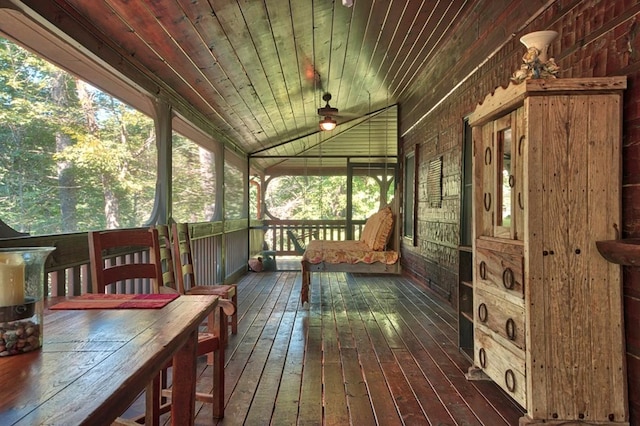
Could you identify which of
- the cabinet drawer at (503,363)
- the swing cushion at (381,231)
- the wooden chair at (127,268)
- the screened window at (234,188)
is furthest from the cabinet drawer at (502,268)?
the screened window at (234,188)

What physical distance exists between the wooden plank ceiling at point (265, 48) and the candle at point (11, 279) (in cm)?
145

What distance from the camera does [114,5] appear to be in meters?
2.20

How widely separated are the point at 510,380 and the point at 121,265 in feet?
7.02

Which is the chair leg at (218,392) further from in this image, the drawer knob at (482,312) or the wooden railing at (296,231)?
the wooden railing at (296,231)

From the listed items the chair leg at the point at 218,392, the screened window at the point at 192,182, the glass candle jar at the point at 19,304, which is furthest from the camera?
the screened window at the point at 192,182

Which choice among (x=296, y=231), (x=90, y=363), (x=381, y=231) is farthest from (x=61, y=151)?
(x=296, y=231)

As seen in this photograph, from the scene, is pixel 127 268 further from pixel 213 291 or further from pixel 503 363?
pixel 503 363

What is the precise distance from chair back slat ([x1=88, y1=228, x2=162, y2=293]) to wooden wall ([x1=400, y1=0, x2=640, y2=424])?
7.70ft

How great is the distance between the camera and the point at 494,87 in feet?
11.1

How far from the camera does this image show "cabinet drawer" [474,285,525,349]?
1977mm

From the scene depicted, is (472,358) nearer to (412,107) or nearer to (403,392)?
(403,392)

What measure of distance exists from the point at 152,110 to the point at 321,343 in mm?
2427

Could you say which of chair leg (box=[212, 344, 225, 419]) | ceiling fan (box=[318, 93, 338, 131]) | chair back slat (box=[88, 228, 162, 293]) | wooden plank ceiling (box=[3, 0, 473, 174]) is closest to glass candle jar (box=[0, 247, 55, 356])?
chair back slat (box=[88, 228, 162, 293])

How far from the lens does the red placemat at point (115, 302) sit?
1429mm
